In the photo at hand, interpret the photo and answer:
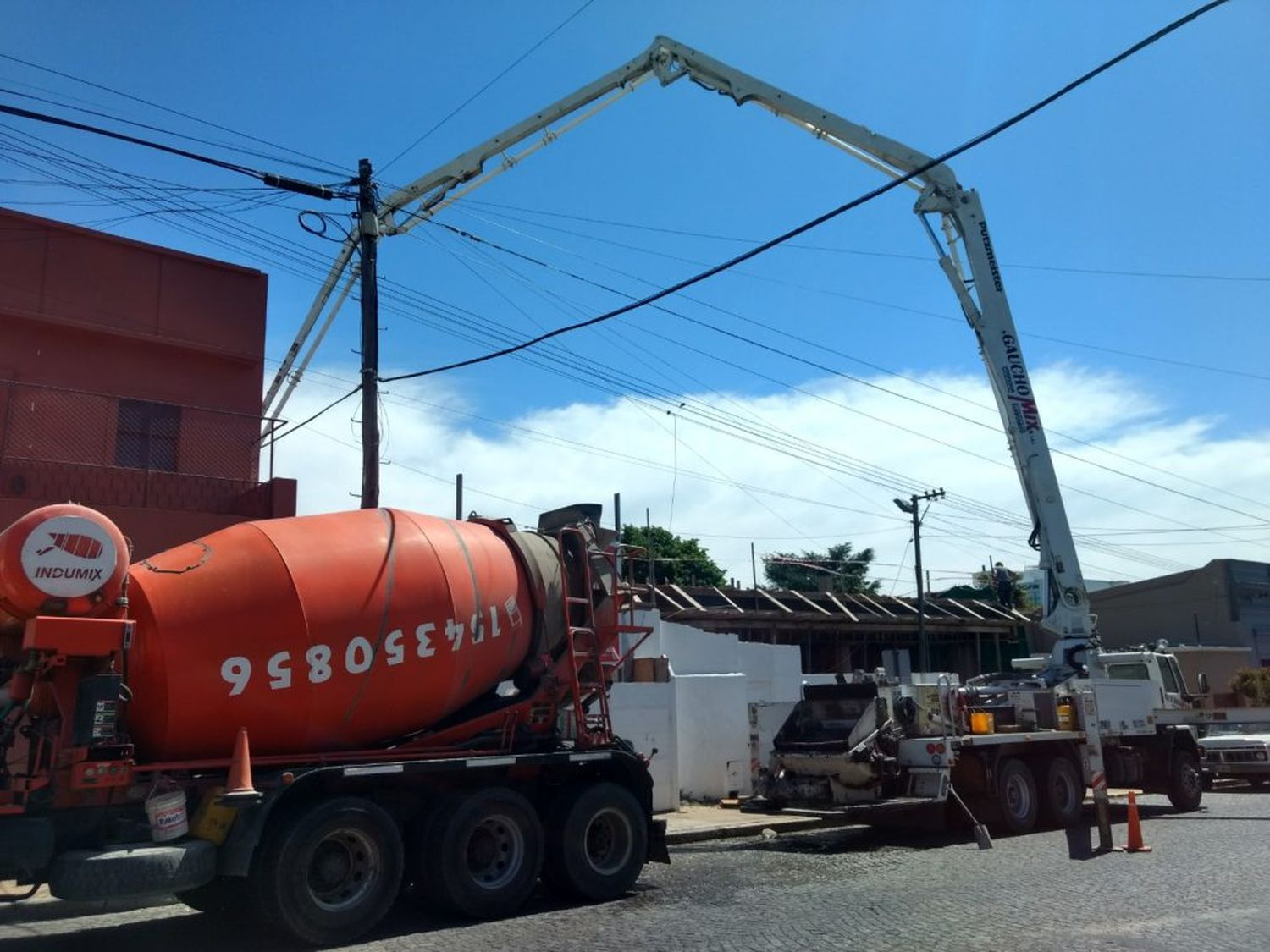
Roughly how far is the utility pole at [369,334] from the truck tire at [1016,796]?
8906mm

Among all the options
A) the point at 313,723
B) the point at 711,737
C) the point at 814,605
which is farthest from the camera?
the point at 814,605

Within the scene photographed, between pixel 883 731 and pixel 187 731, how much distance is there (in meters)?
8.59

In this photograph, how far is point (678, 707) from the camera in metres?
16.8

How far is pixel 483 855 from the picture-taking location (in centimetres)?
898

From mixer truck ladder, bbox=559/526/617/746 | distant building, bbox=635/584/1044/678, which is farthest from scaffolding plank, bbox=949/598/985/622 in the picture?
mixer truck ladder, bbox=559/526/617/746

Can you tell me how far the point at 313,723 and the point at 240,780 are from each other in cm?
81

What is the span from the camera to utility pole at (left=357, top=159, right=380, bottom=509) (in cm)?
1326

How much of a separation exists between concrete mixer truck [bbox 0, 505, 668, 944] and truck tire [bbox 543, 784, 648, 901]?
22 mm

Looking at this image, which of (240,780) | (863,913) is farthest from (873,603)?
(240,780)

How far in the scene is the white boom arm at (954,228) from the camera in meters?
16.5

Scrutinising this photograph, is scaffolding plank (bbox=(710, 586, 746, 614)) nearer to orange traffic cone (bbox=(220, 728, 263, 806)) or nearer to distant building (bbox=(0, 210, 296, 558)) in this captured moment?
distant building (bbox=(0, 210, 296, 558))

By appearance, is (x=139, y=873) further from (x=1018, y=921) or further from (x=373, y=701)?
(x=1018, y=921)

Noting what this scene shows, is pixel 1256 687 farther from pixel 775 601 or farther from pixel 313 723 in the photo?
pixel 313 723

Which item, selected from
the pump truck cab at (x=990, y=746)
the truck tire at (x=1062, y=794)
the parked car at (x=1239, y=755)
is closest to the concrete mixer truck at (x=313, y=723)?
the pump truck cab at (x=990, y=746)
